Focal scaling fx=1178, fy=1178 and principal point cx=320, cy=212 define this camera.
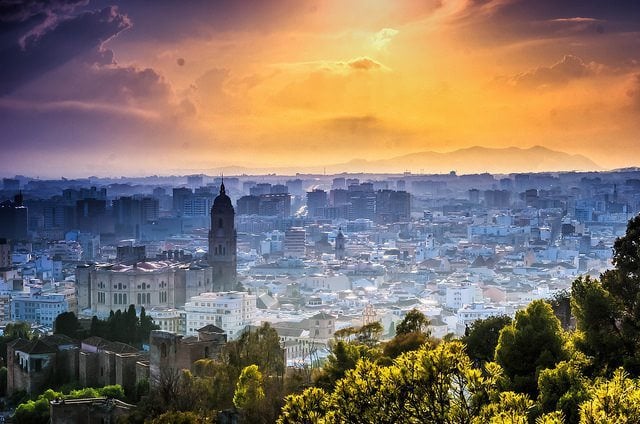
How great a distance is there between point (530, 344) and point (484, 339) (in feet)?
9.61

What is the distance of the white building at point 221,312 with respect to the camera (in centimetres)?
3061

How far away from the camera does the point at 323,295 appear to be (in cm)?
4453

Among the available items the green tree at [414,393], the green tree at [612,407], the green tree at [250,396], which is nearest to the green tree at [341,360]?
the green tree at [250,396]

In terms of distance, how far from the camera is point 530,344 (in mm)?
8883

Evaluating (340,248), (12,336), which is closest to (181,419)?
(12,336)

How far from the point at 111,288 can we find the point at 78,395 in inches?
740

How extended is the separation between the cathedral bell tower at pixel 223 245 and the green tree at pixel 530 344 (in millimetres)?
26670

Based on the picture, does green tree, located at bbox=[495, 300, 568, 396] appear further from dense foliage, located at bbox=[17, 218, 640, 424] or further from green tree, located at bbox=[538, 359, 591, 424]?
green tree, located at bbox=[538, 359, 591, 424]

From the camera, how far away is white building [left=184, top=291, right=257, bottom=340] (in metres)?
30.6

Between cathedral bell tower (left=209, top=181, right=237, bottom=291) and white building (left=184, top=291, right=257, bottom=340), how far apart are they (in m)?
3.60

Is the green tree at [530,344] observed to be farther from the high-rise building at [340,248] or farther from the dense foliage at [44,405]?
the high-rise building at [340,248]

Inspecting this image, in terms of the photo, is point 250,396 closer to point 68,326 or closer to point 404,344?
point 404,344

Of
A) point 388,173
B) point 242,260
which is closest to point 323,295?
point 242,260

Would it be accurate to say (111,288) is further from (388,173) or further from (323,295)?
(388,173)
